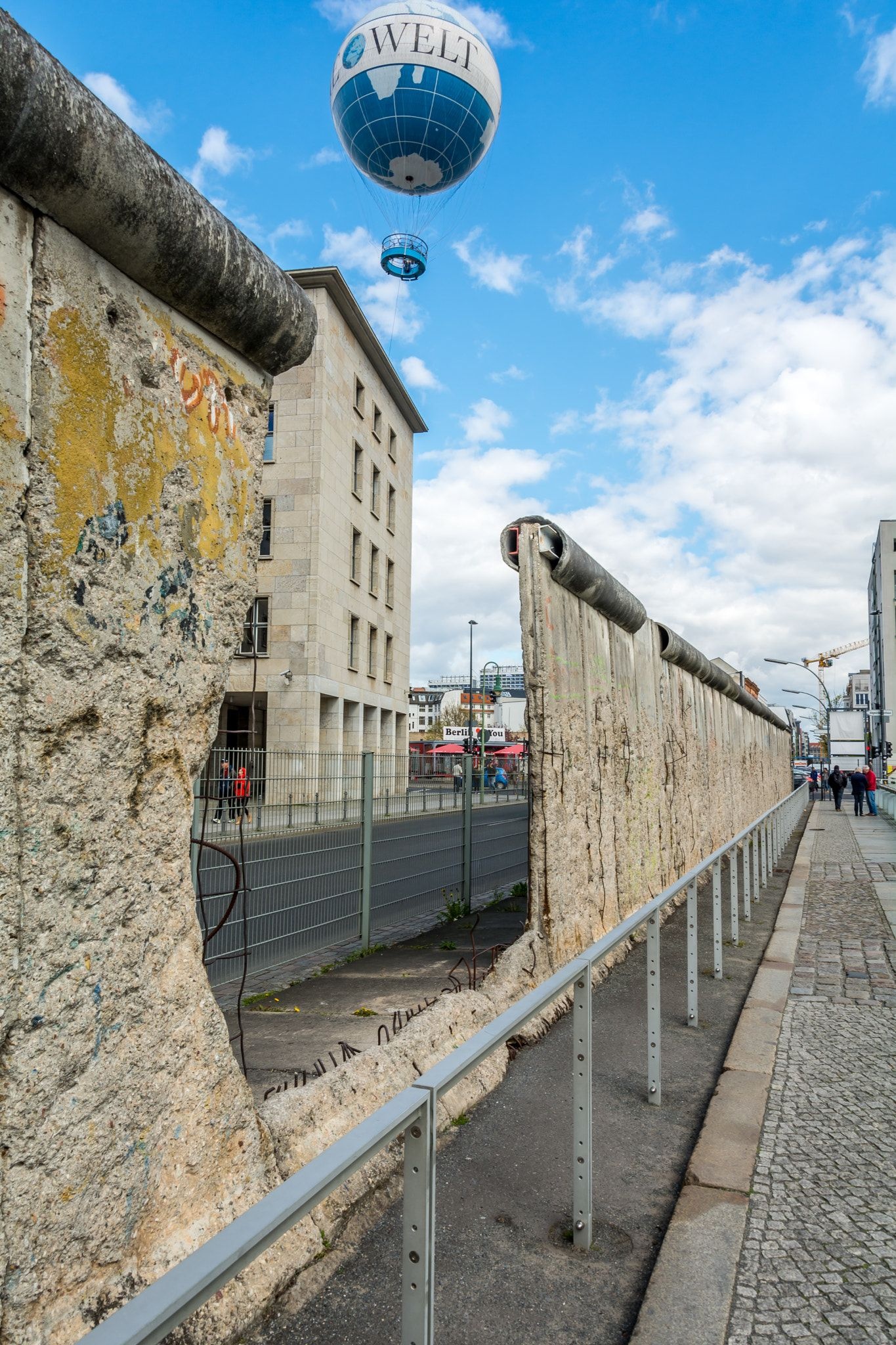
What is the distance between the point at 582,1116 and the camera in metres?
3.07

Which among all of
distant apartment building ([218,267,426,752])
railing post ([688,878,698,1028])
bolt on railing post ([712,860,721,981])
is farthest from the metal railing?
distant apartment building ([218,267,426,752])

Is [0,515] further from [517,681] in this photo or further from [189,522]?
[517,681]

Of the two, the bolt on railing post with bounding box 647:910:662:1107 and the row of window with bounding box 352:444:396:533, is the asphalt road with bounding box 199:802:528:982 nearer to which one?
the bolt on railing post with bounding box 647:910:662:1107

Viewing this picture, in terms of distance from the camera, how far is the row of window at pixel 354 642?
28016mm

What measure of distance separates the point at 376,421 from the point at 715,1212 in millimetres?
33055

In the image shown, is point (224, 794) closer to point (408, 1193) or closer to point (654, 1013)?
point (654, 1013)

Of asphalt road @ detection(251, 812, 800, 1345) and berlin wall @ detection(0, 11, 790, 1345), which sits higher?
berlin wall @ detection(0, 11, 790, 1345)

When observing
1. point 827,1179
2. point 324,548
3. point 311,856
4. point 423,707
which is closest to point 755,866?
→ point 311,856

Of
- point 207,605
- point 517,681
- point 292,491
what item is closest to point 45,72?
point 207,605

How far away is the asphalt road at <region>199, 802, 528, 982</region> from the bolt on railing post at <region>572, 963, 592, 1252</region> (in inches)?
71.9

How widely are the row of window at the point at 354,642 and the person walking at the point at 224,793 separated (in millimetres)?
19762

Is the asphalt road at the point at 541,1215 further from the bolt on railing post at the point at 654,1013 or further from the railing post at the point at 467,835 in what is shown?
the railing post at the point at 467,835

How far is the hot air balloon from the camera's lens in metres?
12.8

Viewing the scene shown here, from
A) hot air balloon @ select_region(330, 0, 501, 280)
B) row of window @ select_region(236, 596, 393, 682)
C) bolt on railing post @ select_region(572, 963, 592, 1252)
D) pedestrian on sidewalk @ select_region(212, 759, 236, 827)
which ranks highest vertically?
hot air balloon @ select_region(330, 0, 501, 280)
